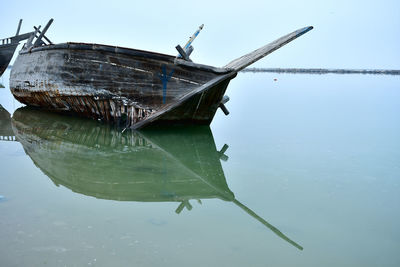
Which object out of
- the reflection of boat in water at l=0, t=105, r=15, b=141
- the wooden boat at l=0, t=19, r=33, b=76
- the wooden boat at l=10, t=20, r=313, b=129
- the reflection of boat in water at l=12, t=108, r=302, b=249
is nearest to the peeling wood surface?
the reflection of boat in water at l=12, t=108, r=302, b=249

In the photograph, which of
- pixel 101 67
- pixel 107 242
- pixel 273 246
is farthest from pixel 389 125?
pixel 107 242

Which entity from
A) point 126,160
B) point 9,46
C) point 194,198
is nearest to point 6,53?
point 9,46

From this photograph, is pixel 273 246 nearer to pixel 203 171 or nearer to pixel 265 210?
pixel 265 210

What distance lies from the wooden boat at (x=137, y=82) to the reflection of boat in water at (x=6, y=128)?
50.5 inches

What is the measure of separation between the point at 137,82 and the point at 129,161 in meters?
2.46

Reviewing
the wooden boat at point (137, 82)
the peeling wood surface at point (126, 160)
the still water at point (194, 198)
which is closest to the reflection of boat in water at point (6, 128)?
the still water at point (194, 198)

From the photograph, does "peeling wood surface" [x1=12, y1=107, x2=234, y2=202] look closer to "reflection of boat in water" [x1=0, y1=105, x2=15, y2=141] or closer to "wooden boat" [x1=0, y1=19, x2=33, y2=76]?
"reflection of boat in water" [x1=0, y1=105, x2=15, y2=141]

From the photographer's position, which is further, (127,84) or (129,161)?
(127,84)

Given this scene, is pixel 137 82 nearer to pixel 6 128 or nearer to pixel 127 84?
pixel 127 84

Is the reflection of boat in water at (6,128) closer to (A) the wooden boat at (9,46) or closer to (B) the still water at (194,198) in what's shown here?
(B) the still water at (194,198)

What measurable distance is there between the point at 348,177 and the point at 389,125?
564 cm

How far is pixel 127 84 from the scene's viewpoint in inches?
290

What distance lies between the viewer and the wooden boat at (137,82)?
274 inches

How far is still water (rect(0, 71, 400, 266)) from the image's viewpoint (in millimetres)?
2756
